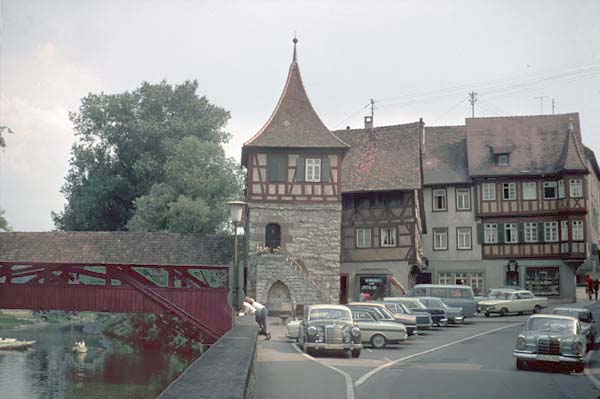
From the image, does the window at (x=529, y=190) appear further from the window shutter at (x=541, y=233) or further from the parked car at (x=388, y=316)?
the parked car at (x=388, y=316)

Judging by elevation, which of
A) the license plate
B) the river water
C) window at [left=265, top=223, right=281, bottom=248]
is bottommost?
the river water

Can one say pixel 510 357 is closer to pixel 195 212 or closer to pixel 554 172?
pixel 195 212

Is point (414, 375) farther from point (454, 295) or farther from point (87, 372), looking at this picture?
point (87, 372)

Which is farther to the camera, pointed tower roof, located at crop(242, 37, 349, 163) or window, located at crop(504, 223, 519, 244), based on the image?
window, located at crop(504, 223, 519, 244)

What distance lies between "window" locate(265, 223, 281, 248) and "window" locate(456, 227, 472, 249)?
15.6 m

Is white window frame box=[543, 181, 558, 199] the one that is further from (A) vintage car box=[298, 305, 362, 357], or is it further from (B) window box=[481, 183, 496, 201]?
(A) vintage car box=[298, 305, 362, 357]

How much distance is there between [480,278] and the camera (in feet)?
149

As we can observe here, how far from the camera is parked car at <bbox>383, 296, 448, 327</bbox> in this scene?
27.8 metres

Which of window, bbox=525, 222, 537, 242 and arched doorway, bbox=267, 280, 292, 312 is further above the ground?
window, bbox=525, 222, 537, 242

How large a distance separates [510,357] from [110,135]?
34.7 metres

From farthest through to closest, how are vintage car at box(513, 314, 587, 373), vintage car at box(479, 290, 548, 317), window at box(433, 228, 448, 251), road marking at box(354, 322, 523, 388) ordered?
1. window at box(433, 228, 448, 251)
2. vintage car at box(479, 290, 548, 317)
3. vintage car at box(513, 314, 587, 373)
4. road marking at box(354, 322, 523, 388)

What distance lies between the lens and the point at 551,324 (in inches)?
684

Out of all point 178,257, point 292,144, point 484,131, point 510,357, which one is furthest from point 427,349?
point 484,131

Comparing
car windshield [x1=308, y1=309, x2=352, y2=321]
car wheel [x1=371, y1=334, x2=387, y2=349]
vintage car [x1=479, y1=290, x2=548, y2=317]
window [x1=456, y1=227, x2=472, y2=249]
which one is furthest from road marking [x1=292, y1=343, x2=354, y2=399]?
window [x1=456, y1=227, x2=472, y2=249]
